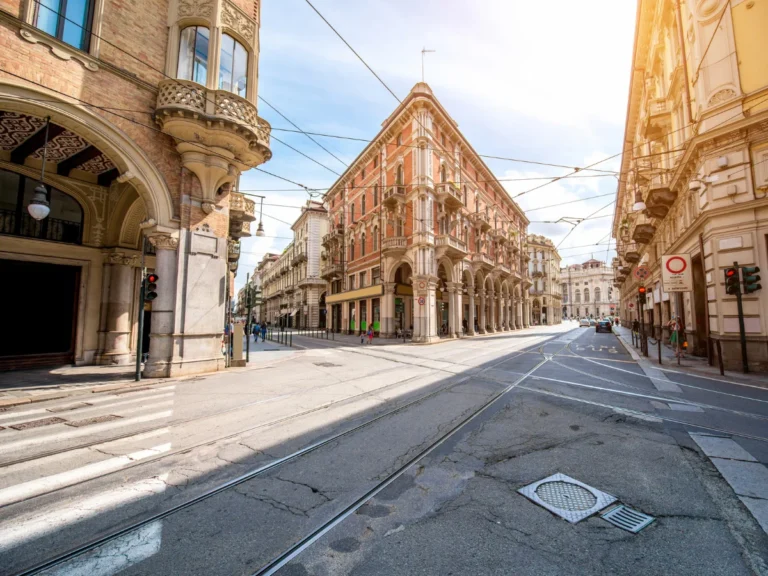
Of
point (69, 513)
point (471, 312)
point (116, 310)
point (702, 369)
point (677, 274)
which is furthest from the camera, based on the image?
point (471, 312)

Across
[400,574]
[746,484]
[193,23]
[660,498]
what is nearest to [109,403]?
[400,574]

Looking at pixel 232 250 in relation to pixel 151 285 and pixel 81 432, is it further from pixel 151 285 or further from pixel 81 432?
pixel 81 432

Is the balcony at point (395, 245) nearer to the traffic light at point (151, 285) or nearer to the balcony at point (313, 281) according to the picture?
the traffic light at point (151, 285)

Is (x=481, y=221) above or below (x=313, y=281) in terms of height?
above

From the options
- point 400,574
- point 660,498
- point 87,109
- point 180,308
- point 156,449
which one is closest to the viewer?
point 400,574

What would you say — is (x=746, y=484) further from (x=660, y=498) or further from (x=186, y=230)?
(x=186, y=230)

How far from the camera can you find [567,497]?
3.45 m

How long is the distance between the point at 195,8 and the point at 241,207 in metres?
7.12

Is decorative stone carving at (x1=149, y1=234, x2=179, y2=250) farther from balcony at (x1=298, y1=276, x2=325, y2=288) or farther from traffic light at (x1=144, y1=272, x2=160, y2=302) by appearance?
balcony at (x1=298, y1=276, x2=325, y2=288)

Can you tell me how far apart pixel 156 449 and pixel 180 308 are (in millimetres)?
7025

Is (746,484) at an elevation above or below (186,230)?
below

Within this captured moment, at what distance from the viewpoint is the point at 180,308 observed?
10969mm

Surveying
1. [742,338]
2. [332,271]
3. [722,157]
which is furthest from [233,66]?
[332,271]

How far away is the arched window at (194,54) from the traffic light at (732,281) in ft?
56.6
